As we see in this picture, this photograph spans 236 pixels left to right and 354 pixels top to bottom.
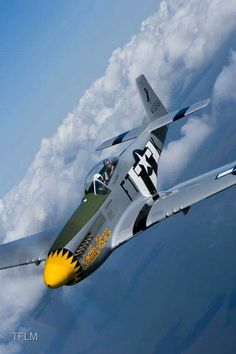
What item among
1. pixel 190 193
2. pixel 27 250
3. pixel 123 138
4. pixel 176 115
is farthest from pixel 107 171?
pixel 176 115

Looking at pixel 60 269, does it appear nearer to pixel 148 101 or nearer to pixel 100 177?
pixel 100 177

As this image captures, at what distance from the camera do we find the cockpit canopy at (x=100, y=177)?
23734mm

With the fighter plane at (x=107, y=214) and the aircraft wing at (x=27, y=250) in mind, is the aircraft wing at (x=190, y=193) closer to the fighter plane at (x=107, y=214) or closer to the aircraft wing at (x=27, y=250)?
the fighter plane at (x=107, y=214)

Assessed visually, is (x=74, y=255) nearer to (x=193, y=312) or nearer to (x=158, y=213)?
(x=158, y=213)

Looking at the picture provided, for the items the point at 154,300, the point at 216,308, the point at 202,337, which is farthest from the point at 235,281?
the point at 154,300

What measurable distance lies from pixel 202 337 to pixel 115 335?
34832mm

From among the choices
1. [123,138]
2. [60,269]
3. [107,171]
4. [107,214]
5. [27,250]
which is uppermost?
[107,171]

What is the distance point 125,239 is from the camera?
72.8 feet

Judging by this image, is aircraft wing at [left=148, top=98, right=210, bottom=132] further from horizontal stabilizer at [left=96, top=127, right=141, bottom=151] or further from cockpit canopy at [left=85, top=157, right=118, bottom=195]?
cockpit canopy at [left=85, top=157, right=118, bottom=195]

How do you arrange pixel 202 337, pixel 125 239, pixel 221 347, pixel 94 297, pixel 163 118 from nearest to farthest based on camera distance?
pixel 125 239 → pixel 163 118 → pixel 221 347 → pixel 202 337 → pixel 94 297

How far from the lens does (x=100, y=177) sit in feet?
79.3

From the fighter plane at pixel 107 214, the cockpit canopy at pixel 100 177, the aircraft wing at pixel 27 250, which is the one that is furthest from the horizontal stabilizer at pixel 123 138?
the aircraft wing at pixel 27 250

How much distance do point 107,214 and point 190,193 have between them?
438 cm

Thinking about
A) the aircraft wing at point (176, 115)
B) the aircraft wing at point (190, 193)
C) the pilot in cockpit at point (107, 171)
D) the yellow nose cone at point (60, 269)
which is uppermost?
the pilot in cockpit at point (107, 171)
